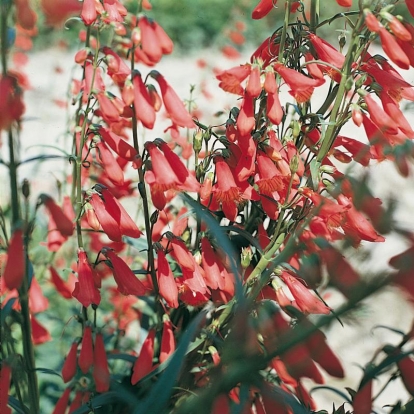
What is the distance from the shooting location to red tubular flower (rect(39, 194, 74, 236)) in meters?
1.17

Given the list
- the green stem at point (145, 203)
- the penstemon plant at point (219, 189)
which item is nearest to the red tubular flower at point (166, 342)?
the penstemon plant at point (219, 189)

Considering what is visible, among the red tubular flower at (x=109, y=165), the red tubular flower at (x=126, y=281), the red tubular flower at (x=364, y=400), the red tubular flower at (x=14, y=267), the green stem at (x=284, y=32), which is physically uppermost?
the green stem at (x=284, y=32)

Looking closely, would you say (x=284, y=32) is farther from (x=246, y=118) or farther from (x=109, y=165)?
(x=109, y=165)

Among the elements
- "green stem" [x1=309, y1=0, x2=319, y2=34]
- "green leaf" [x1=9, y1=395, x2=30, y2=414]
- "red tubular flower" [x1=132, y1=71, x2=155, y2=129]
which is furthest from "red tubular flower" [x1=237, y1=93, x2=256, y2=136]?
"green leaf" [x1=9, y1=395, x2=30, y2=414]

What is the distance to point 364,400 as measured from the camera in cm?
106

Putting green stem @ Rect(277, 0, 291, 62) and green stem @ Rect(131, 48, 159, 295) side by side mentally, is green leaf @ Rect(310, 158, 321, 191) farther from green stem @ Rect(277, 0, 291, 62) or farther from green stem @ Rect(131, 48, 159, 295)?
green stem @ Rect(131, 48, 159, 295)

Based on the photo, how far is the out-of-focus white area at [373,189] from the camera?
28.4 inches

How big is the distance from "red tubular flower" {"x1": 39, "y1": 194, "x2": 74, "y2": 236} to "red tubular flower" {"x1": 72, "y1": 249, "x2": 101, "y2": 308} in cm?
30

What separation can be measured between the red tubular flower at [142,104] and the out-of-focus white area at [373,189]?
0.74 ft

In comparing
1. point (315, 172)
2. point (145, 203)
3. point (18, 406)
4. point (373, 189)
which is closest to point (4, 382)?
point (18, 406)

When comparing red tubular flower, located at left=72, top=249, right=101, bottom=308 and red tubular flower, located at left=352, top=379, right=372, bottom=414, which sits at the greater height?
red tubular flower, located at left=72, top=249, right=101, bottom=308

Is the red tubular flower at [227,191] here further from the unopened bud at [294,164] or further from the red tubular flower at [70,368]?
the red tubular flower at [70,368]

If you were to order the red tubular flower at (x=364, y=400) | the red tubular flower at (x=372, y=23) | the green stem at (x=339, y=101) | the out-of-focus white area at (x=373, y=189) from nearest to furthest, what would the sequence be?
1. the out-of-focus white area at (x=373, y=189)
2. the red tubular flower at (x=364, y=400)
3. the red tubular flower at (x=372, y=23)
4. the green stem at (x=339, y=101)

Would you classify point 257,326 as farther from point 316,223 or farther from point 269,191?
point 269,191
